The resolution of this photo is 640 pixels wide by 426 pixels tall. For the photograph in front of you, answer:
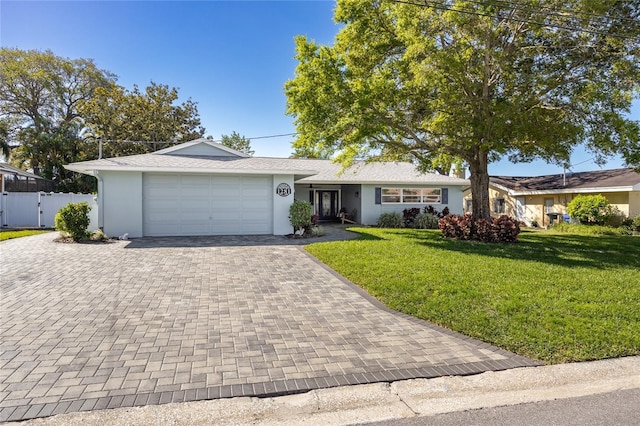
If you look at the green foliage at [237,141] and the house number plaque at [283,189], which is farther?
the green foliage at [237,141]

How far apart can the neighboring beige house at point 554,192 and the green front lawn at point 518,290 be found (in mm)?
10838

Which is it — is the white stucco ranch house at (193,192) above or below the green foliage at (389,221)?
above

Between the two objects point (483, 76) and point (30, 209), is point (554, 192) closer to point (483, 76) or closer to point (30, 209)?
point (483, 76)

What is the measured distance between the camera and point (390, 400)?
317 centimetres

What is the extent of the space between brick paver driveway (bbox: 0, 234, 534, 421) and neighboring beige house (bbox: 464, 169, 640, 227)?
64.5 feet

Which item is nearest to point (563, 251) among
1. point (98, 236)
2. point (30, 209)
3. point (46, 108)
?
point (98, 236)

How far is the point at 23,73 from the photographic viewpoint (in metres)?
28.8

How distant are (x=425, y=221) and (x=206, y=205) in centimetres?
1125

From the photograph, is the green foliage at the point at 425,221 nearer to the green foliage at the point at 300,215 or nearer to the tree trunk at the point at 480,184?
the tree trunk at the point at 480,184

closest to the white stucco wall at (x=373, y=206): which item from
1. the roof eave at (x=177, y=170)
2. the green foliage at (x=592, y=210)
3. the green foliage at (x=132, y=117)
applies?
the roof eave at (x=177, y=170)

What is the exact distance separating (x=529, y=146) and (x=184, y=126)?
2705 cm

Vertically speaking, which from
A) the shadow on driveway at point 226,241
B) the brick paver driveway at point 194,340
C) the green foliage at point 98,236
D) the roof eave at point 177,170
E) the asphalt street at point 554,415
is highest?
the roof eave at point 177,170

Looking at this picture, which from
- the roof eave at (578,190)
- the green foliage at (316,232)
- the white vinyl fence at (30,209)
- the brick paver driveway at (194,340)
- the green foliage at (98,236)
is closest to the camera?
the brick paver driveway at (194,340)

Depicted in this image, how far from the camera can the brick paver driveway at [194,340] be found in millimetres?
3264
